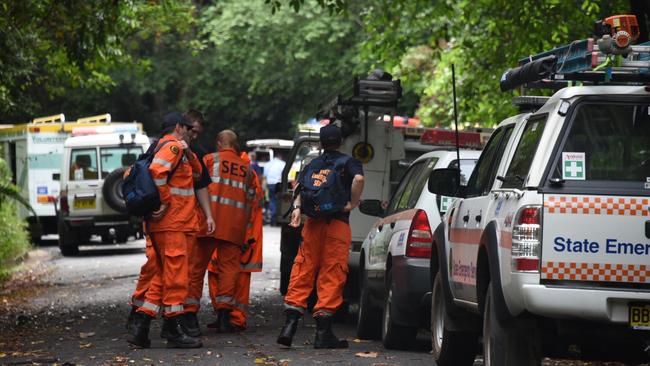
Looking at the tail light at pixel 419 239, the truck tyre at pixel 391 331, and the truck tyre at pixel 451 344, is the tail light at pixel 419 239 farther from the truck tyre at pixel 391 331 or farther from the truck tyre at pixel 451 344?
the truck tyre at pixel 451 344

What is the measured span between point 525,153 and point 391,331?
10.8 ft

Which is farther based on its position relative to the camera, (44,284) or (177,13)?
(177,13)

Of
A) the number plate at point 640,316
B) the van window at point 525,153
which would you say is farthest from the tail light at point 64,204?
the number plate at point 640,316

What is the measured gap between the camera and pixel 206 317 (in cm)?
1404

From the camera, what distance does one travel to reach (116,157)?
2672 cm

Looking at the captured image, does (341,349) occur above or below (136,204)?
below

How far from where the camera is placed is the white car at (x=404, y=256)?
1026 centimetres

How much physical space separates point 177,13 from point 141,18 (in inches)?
77.3

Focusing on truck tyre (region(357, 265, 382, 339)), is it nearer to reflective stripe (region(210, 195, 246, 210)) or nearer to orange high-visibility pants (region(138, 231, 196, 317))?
reflective stripe (region(210, 195, 246, 210))

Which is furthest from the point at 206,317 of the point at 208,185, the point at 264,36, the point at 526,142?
the point at 264,36

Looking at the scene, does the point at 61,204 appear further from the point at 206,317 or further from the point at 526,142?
the point at 526,142

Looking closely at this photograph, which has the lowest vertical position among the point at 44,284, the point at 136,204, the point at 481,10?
the point at 44,284

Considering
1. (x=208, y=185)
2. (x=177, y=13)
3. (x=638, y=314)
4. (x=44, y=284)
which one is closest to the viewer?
(x=638, y=314)

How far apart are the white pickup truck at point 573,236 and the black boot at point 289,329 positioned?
2.98 m
